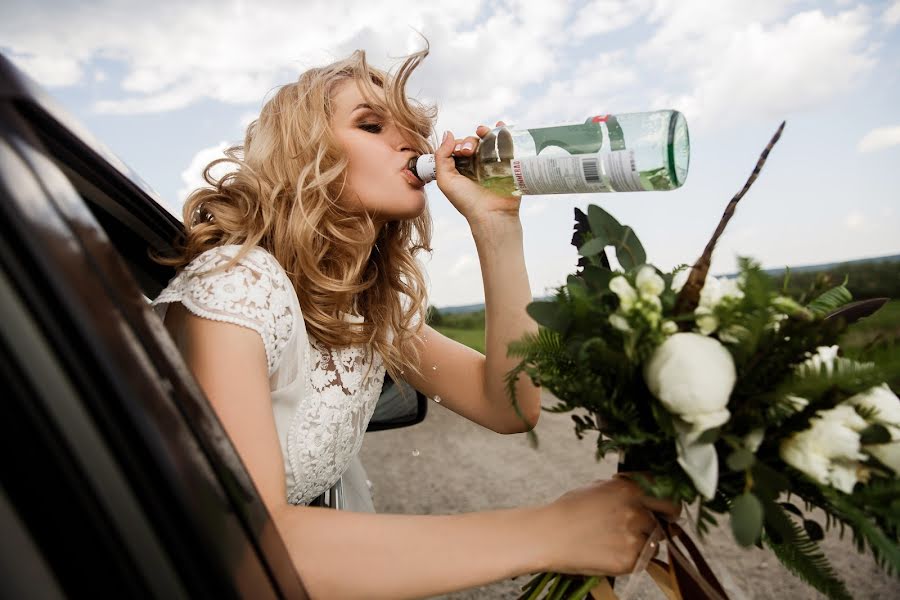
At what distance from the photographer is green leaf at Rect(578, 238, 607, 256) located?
3.24ft

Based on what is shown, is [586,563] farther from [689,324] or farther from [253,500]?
[253,500]

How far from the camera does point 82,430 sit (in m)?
0.66

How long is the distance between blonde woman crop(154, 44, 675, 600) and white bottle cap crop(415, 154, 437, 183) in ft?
0.11

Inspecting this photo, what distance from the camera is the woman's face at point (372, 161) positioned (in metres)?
1.87

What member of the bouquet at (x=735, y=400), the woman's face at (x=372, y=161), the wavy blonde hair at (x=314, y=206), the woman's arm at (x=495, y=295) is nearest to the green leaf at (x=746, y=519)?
the bouquet at (x=735, y=400)

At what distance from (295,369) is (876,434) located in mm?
1201

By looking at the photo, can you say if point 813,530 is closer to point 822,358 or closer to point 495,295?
point 822,358

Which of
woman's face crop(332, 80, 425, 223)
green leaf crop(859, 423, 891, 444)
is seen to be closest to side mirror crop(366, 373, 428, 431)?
woman's face crop(332, 80, 425, 223)

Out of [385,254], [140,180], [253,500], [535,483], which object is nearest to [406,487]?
[535,483]

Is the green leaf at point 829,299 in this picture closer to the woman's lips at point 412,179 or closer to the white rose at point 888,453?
the white rose at point 888,453

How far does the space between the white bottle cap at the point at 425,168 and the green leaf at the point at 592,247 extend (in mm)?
984

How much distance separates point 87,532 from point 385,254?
165 centimetres

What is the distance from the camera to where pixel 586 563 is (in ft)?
3.26

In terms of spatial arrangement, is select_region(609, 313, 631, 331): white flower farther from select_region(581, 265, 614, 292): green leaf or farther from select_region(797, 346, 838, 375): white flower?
select_region(797, 346, 838, 375): white flower
